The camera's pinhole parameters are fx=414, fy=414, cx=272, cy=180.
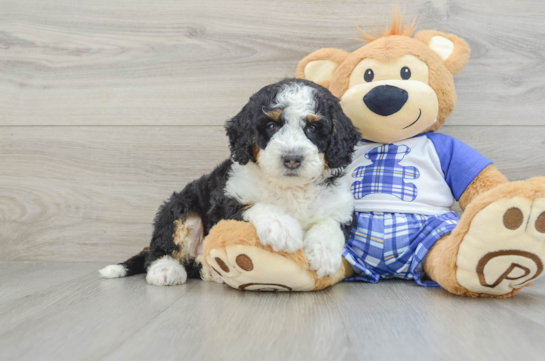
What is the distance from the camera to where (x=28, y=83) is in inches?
86.4

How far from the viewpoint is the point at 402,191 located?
1598 millimetres

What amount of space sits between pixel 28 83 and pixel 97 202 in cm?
74

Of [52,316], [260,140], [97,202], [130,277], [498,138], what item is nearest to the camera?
[52,316]

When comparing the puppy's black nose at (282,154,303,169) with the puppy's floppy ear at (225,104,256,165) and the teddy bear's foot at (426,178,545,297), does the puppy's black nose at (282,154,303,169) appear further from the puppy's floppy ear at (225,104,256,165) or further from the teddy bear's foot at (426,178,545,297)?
the teddy bear's foot at (426,178,545,297)

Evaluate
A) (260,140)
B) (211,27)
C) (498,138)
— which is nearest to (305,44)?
(211,27)

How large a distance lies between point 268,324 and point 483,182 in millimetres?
996

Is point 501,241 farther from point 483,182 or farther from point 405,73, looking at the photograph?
point 405,73

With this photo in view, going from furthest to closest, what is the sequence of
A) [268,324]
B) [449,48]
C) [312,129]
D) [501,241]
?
[449,48], [312,129], [501,241], [268,324]

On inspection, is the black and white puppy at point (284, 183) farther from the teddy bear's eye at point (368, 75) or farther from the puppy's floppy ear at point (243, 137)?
the teddy bear's eye at point (368, 75)

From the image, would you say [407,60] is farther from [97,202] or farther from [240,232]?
[97,202]

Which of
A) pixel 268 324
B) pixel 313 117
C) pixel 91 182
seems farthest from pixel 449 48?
pixel 91 182

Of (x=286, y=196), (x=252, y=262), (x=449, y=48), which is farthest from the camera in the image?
(x=449, y=48)

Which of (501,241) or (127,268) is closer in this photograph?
(501,241)

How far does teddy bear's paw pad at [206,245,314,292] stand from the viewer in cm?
126
